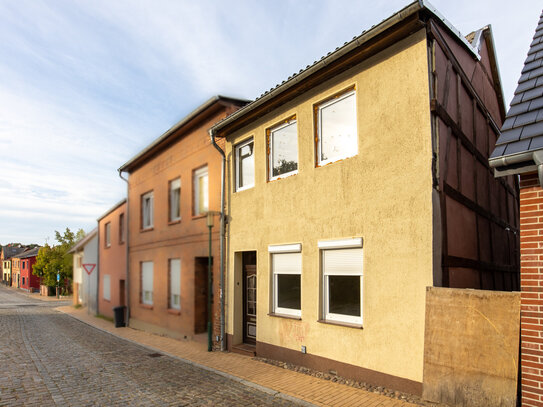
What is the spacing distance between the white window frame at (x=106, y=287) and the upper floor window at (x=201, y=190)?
38.6 ft

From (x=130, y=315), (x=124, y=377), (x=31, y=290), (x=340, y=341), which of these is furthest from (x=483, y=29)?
(x=31, y=290)

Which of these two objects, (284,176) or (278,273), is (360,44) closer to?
(284,176)

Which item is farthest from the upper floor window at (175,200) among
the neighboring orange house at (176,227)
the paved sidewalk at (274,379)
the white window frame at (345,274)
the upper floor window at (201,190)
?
the white window frame at (345,274)

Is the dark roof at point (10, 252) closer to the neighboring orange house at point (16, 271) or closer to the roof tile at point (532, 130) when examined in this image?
the neighboring orange house at point (16, 271)

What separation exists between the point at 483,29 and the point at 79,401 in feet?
39.8

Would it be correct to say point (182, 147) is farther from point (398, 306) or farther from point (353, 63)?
point (398, 306)

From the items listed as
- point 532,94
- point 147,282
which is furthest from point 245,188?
point 147,282

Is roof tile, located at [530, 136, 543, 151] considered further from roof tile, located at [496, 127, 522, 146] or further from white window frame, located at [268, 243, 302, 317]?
white window frame, located at [268, 243, 302, 317]

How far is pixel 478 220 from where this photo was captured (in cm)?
848

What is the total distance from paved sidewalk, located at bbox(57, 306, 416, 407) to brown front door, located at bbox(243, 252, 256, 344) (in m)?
0.66

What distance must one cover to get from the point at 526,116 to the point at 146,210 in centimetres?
1560

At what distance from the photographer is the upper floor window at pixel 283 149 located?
31.3ft

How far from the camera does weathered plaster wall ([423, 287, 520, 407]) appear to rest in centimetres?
530

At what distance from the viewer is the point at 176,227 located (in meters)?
14.7
